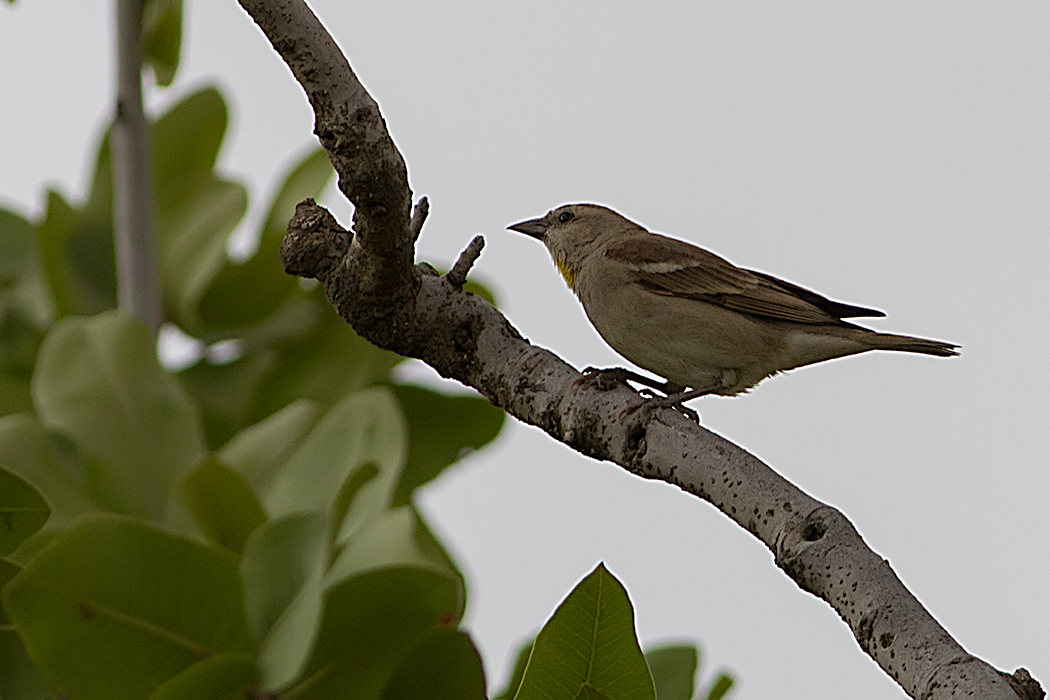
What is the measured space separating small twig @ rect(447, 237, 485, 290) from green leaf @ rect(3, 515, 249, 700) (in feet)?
2.81

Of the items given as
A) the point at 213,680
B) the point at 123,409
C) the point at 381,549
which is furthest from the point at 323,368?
the point at 213,680

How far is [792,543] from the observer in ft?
5.82

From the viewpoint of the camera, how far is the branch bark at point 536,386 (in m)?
1.60

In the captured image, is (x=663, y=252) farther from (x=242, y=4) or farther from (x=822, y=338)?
(x=242, y=4)

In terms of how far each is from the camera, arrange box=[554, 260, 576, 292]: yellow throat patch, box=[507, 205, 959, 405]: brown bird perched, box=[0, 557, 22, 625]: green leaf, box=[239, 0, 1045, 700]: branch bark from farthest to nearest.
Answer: box=[554, 260, 576, 292]: yellow throat patch < box=[507, 205, 959, 405]: brown bird perched < box=[0, 557, 22, 625]: green leaf < box=[239, 0, 1045, 700]: branch bark

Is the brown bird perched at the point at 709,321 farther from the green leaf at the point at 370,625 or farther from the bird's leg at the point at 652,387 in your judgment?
the green leaf at the point at 370,625

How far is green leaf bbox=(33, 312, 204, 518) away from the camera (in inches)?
136

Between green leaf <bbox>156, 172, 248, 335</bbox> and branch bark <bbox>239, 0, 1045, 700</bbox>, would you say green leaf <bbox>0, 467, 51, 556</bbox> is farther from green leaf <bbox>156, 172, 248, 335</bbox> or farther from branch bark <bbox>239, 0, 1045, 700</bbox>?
green leaf <bbox>156, 172, 248, 335</bbox>

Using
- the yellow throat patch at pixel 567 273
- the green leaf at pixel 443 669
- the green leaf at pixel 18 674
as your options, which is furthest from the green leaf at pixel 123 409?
the yellow throat patch at pixel 567 273

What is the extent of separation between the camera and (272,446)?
3494 millimetres

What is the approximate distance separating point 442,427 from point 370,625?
159 cm

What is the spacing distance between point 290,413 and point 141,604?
0.99 metres

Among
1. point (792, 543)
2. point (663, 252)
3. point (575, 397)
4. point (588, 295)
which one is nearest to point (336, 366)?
point (588, 295)

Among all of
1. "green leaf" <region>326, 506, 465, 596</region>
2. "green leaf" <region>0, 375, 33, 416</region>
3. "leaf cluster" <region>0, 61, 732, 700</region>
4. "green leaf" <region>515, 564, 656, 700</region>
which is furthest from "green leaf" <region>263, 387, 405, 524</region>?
"green leaf" <region>0, 375, 33, 416</region>
